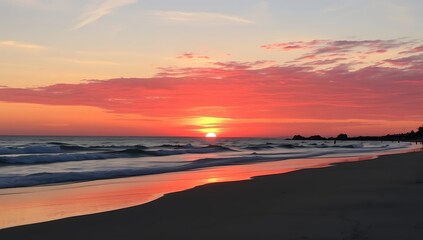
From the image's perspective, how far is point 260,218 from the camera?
315 inches

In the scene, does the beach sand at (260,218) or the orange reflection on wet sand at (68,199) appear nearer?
the beach sand at (260,218)

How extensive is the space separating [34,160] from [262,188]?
71.6 feet

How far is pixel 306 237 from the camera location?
21.0ft

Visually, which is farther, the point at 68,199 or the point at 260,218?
the point at 68,199

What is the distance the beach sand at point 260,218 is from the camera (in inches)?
267

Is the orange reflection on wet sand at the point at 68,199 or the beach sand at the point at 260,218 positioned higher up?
the beach sand at the point at 260,218

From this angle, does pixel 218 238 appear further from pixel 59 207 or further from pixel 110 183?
pixel 110 183

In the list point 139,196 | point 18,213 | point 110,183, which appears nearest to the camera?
point 18,213

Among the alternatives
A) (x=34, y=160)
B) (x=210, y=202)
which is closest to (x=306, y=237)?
(x=210, y=202)

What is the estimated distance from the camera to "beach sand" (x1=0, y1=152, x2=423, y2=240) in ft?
22.2

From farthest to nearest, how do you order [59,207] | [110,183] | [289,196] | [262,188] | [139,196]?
[110,183]
[262,188]
[139,196]
[289,196]
[59,207]

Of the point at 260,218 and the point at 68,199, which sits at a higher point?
the point at 260,218

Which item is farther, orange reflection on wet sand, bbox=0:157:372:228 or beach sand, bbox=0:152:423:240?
orange reflection on wet sand, bbox=0:157:372:228

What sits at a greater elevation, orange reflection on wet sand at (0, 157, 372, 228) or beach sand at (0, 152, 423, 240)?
beach sand at (0, 152, 423, 240)
